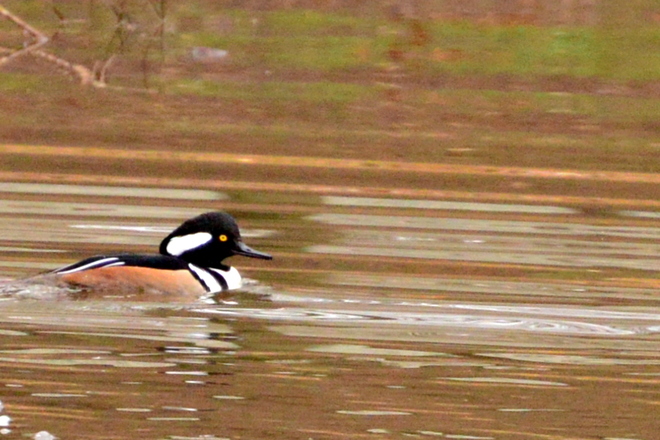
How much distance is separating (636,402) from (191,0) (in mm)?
13350

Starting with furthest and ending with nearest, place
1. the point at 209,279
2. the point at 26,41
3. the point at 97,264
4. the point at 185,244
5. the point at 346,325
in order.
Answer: the point at 26,41
the point at 185,244
the point at 209,279
the point at 97,264
the point at 346,325

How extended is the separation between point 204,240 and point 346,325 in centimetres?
165

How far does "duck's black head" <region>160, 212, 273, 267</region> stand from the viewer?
9.30 meters

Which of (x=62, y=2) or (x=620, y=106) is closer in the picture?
(x=620, y=106)

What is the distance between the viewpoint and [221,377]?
6762 millimetres

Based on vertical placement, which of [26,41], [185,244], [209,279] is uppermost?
[26,41]

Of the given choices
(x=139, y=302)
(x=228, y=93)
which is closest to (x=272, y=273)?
(x=139, y=302)

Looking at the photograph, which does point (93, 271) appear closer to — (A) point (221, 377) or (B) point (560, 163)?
(A) point (221, 377)

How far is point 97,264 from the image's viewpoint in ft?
28.6

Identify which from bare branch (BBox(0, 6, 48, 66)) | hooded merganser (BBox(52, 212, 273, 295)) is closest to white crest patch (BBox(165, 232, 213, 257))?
hooded merganser (BBox(52, 212, 273, 295))

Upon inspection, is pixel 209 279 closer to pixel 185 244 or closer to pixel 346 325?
pixel 185 244

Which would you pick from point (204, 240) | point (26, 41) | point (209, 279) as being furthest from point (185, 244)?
point (26, 41)

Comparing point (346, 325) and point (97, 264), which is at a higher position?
point (97, 264)

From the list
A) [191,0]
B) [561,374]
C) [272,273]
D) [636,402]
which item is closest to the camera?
[636,402]
